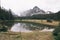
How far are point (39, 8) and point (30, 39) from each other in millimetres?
503

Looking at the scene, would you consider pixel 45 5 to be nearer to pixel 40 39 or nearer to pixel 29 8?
pixel 29 8

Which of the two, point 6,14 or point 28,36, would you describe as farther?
point 6,14

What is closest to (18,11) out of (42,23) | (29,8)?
(29,8)

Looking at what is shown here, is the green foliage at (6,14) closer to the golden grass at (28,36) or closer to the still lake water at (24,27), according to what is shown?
the still lake water at (24,27)

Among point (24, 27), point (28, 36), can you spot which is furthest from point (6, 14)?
point (28, 36)

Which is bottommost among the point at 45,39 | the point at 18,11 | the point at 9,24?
the point at 45,39

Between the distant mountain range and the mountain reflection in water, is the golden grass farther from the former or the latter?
the distant mountain range

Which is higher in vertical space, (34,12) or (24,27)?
(34,12)

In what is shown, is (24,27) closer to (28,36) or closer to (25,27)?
(25,27)

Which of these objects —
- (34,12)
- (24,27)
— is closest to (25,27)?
(24,27)

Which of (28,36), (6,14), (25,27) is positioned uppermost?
(6,14)

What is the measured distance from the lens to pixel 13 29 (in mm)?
2725

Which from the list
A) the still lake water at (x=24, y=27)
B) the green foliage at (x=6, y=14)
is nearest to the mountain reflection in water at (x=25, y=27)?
the still lake water at (x=24, y=27)

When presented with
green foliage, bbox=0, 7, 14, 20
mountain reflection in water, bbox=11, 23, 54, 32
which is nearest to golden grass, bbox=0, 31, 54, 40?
mountain reflection in water, bbox=11, 23, 54, 32
